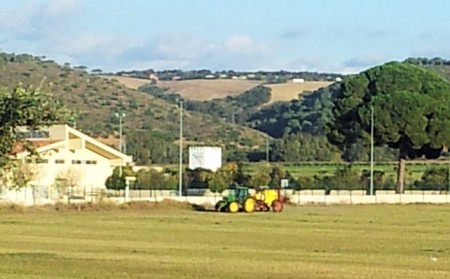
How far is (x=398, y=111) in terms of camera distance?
3959 inches

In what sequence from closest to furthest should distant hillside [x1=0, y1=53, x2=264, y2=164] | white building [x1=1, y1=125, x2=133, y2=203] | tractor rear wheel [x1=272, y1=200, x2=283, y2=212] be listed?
tractor rear wheel [x1=272, y1=200, x2=283, y2=212], white building [x1=1, y1=125, x2=133, y2=203], distant hillside [x1=0, y1=53, x2=264, y2=164]

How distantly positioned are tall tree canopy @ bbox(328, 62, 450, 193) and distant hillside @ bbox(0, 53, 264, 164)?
48857 millimetres

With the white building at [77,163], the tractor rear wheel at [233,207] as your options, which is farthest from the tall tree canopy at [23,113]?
the white building at [77,163]

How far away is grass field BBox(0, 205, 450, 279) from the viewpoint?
29031 millimetres

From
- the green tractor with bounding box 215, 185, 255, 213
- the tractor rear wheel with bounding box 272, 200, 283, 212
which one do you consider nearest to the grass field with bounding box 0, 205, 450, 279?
the green tractor with bounding box 215, 185, 255, 213

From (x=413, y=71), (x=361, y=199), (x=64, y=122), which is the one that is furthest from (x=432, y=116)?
(x=64, y=122)

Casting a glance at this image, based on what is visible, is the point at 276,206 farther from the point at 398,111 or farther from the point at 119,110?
the point at 119,110

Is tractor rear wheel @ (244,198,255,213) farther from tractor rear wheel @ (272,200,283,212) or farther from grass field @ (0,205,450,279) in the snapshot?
grass field @ (0,205,450,279)

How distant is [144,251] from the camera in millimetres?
37344

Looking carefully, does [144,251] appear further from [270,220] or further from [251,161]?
[251,161]

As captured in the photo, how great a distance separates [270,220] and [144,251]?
1012 inches

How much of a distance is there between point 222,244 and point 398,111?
6110cm

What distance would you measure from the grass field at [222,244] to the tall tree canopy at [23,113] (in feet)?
12.3

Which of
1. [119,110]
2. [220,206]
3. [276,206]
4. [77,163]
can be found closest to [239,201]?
[220,206]
